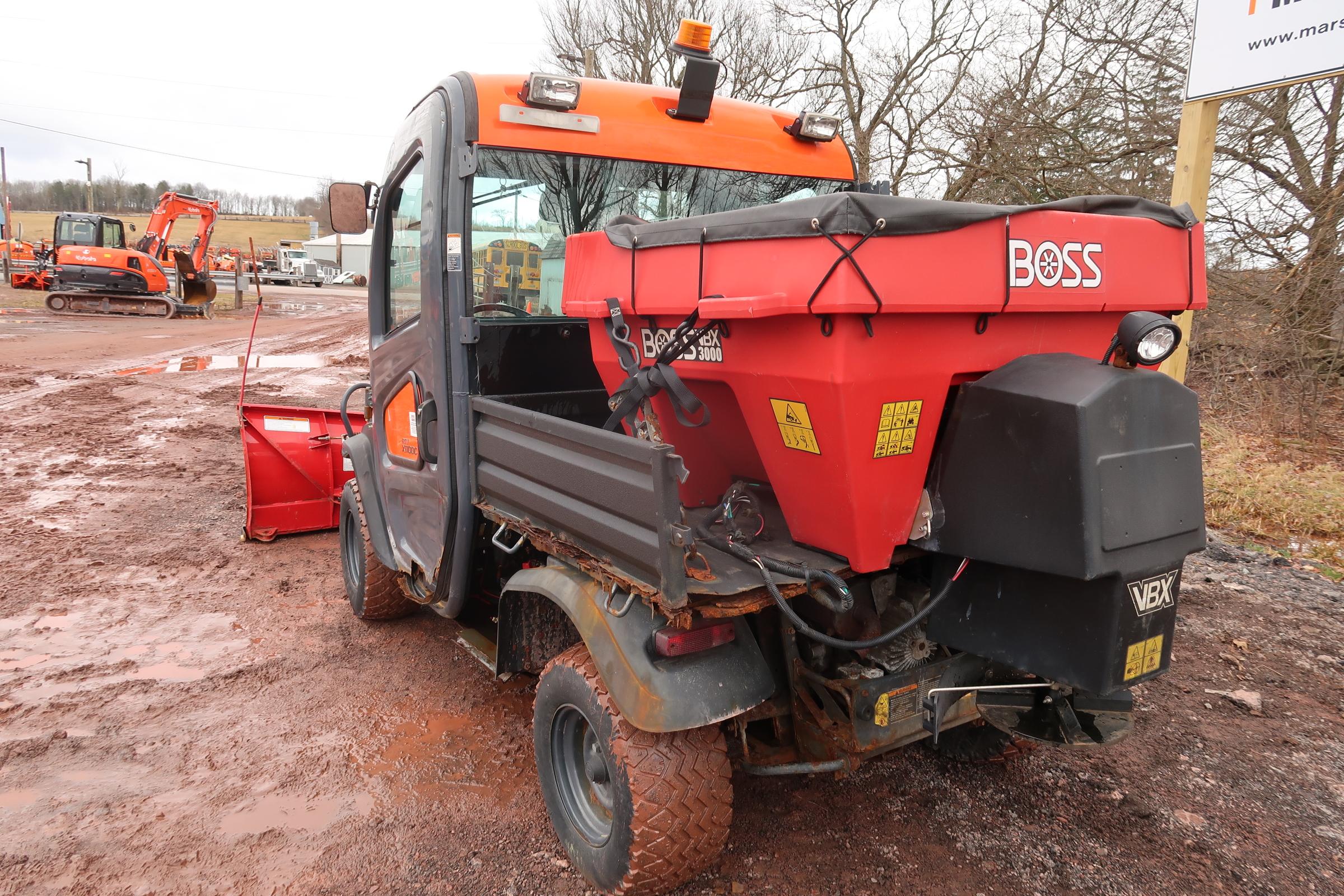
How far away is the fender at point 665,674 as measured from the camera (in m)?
2.22

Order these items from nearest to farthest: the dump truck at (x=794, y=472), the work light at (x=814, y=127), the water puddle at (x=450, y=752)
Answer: the dump truck at (x=794, y=472) → the water puddle at (x=450, y=752) → the work light at (x=814, y=127)

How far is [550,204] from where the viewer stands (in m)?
3.33

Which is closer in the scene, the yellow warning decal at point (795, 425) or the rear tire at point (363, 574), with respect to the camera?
the yellow warning decal at point (795, 425)

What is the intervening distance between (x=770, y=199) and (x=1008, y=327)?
5.68 ft

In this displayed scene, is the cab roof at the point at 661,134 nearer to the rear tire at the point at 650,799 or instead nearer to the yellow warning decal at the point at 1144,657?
the rear tire at the point at 650,799

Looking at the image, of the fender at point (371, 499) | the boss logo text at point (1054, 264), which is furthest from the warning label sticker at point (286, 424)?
the boss logo text at point (1054, 264)

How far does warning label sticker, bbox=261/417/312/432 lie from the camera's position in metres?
5.71

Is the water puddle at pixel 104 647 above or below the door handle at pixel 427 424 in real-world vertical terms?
below

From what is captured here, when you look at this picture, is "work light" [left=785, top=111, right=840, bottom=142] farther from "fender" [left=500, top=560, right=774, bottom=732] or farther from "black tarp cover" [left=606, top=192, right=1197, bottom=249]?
"fender" [left=500, top=560, right=774, bottom=732]

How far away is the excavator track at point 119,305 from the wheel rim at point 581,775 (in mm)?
24238

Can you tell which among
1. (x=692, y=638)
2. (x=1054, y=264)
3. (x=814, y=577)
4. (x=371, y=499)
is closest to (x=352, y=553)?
(x=371, y=499)

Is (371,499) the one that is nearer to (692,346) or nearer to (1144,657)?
(692,346)

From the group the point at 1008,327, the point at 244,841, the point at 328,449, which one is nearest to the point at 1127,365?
the point at 1008,327

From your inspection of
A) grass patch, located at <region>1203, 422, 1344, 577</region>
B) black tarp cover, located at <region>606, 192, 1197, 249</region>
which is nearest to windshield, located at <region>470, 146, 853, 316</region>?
black tarp cover, located at <region>606, 192, 1197, 249</region>
